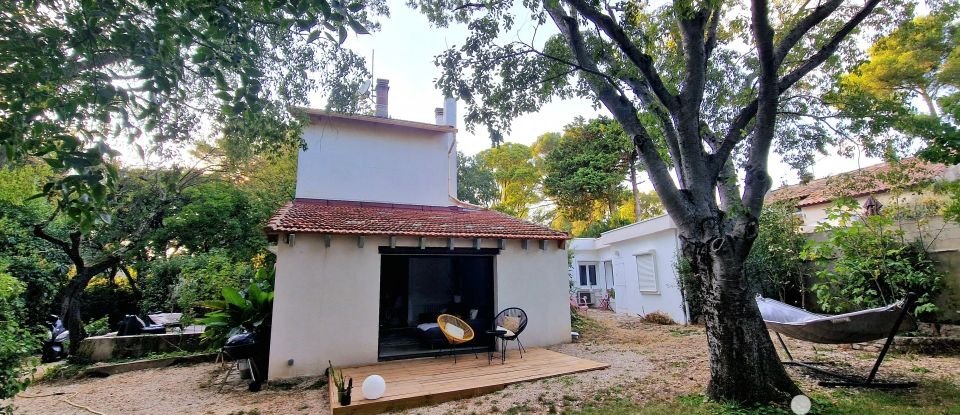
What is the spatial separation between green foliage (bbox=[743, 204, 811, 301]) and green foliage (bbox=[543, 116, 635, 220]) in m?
11.8

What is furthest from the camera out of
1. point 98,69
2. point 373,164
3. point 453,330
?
point 373,164

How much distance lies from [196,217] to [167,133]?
27.9 feet

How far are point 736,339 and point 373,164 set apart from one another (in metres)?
10.1

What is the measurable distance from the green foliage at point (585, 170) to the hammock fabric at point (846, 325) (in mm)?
16802

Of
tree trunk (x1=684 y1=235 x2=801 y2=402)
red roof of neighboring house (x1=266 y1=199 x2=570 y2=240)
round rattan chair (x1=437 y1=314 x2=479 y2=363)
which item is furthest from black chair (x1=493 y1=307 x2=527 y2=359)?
tree trunk (x1=684 y1=235 x2=801 y2=402)

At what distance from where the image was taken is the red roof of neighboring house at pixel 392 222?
8043 millimetres

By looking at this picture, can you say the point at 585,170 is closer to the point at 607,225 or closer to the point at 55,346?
the point at 607,225

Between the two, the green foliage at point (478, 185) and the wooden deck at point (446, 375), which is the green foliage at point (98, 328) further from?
the green foliage at point (478, 185)

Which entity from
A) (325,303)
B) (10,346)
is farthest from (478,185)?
(10,346)

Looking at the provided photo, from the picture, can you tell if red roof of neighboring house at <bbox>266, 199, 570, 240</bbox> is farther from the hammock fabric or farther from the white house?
the hammock fabric

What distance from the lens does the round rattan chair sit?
770 centimetres

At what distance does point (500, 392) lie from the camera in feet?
20.0

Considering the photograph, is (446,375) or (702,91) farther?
(446,375)

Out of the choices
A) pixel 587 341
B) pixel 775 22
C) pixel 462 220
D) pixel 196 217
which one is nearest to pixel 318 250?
pixel 462 220
